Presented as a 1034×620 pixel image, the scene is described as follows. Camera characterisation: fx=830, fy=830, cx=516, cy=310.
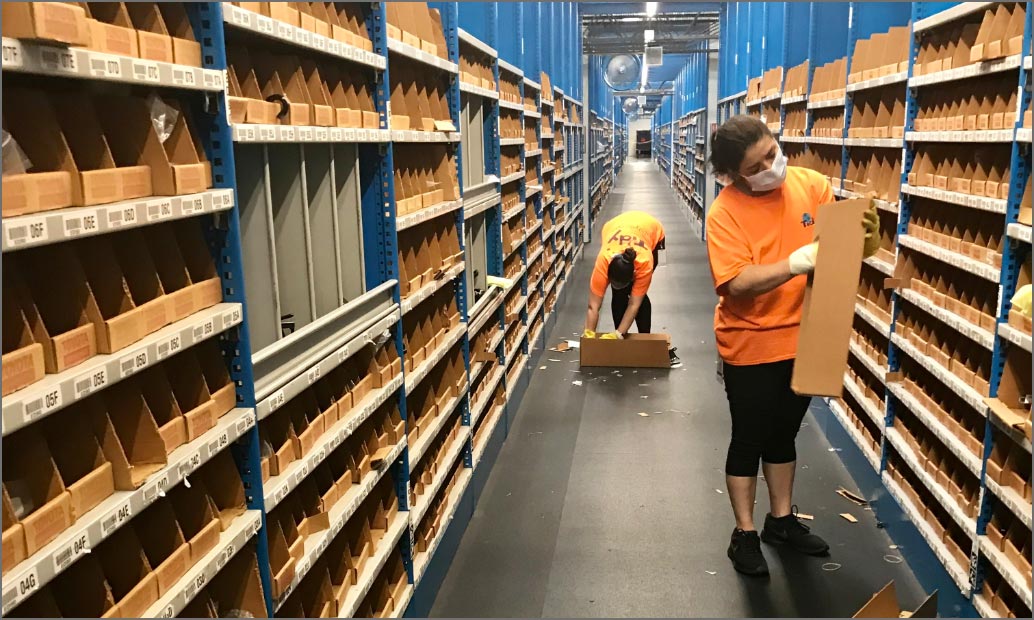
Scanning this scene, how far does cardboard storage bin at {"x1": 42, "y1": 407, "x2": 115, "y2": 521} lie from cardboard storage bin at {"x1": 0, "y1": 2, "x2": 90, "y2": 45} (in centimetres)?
69

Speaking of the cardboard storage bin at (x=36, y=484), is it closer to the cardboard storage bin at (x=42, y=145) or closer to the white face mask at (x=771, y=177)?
the cardboard storage bin at (x=42, y=145)

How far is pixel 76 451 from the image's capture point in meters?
1.59

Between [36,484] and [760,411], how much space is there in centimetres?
253

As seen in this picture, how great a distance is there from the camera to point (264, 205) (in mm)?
2344

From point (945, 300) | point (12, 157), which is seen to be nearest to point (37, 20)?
point (12, 157)

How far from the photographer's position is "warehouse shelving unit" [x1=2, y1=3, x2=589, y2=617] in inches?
60.1

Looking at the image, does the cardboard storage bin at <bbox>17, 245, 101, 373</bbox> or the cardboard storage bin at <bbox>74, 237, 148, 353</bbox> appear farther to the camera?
the cardboard storage bin at <bbox>74, 237, 148, 353</bbox>

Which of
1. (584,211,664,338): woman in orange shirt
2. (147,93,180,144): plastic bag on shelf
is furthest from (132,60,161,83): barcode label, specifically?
(584,211,664,338): woman in orange shirt

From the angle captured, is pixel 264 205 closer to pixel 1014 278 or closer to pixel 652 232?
pixel 1014 278

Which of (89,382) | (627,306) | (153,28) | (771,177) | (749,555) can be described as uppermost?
(153,28)

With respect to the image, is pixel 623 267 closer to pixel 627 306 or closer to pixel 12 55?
pixel 627 306

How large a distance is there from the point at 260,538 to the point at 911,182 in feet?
10.6

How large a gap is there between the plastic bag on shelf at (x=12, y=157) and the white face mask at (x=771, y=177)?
2365 millimetres

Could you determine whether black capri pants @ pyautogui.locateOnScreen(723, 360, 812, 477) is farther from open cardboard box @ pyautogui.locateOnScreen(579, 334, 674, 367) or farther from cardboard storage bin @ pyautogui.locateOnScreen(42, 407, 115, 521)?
open cardboard box @ pyautogui.locateOnScreen(579, 334, 674, 367)
